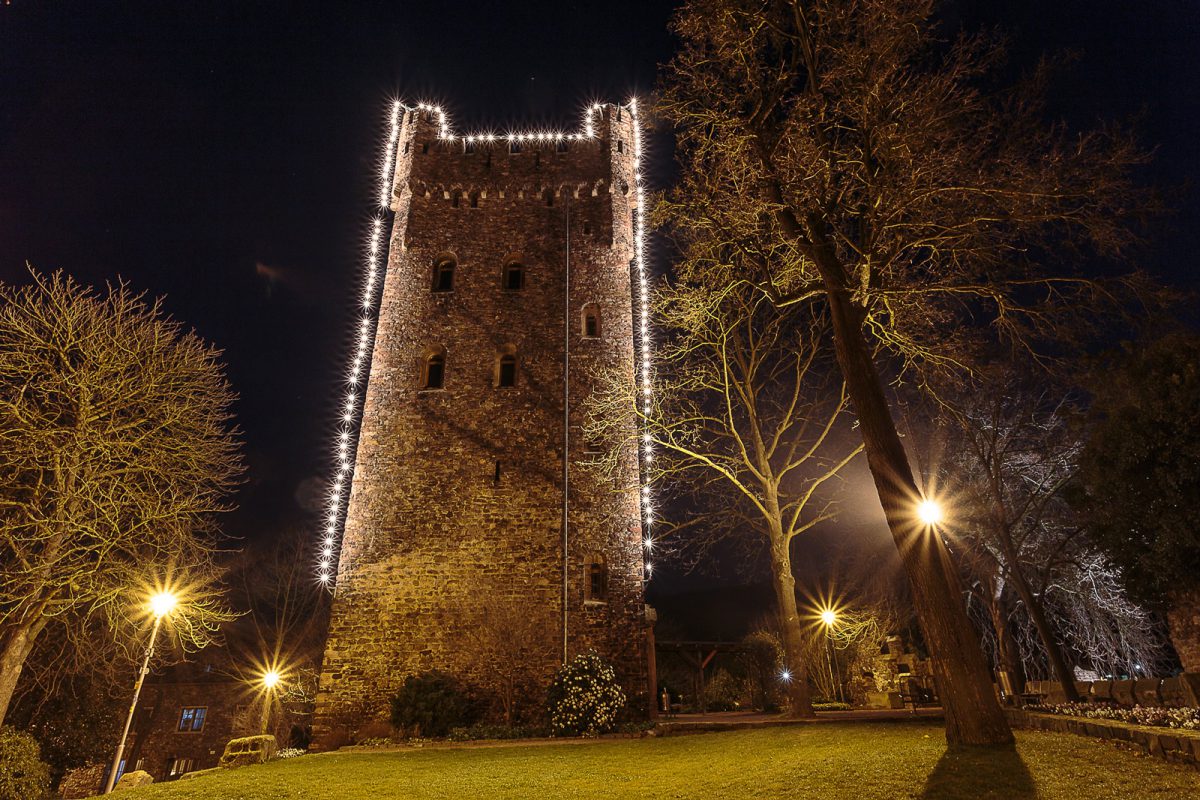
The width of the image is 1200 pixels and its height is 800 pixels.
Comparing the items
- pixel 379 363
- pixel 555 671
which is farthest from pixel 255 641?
pixel 555 671

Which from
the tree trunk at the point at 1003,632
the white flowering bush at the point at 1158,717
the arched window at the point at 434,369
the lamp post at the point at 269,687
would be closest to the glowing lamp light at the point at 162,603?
the arched window at the point at 434,369

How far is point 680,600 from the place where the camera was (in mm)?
46219

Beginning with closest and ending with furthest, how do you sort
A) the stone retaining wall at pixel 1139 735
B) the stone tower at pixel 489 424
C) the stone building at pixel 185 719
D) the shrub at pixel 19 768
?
the stone retaining wall at pixel 1139 735 < the shrub at pixel 19 768 < the stone tower at pixel 489 424 < the stone building at pixel 185 719

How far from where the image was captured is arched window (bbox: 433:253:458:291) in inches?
733

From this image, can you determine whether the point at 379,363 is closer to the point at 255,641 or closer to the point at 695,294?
the point at 695,294

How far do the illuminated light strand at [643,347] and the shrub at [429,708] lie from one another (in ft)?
16.4

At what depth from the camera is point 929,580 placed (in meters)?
6.85

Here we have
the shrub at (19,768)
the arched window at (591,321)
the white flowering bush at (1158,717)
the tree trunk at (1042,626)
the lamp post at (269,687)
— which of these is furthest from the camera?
the lamp post at (269,687)

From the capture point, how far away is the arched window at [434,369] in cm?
1712

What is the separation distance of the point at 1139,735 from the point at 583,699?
28.7ft

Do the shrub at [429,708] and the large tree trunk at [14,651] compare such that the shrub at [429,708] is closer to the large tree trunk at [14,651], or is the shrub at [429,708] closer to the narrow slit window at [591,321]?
the large tree trunk at [14,651]

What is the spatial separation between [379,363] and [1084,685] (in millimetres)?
19657

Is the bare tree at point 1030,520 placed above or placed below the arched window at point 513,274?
below

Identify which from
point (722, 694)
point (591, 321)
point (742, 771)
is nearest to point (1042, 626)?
point (722, 694)
